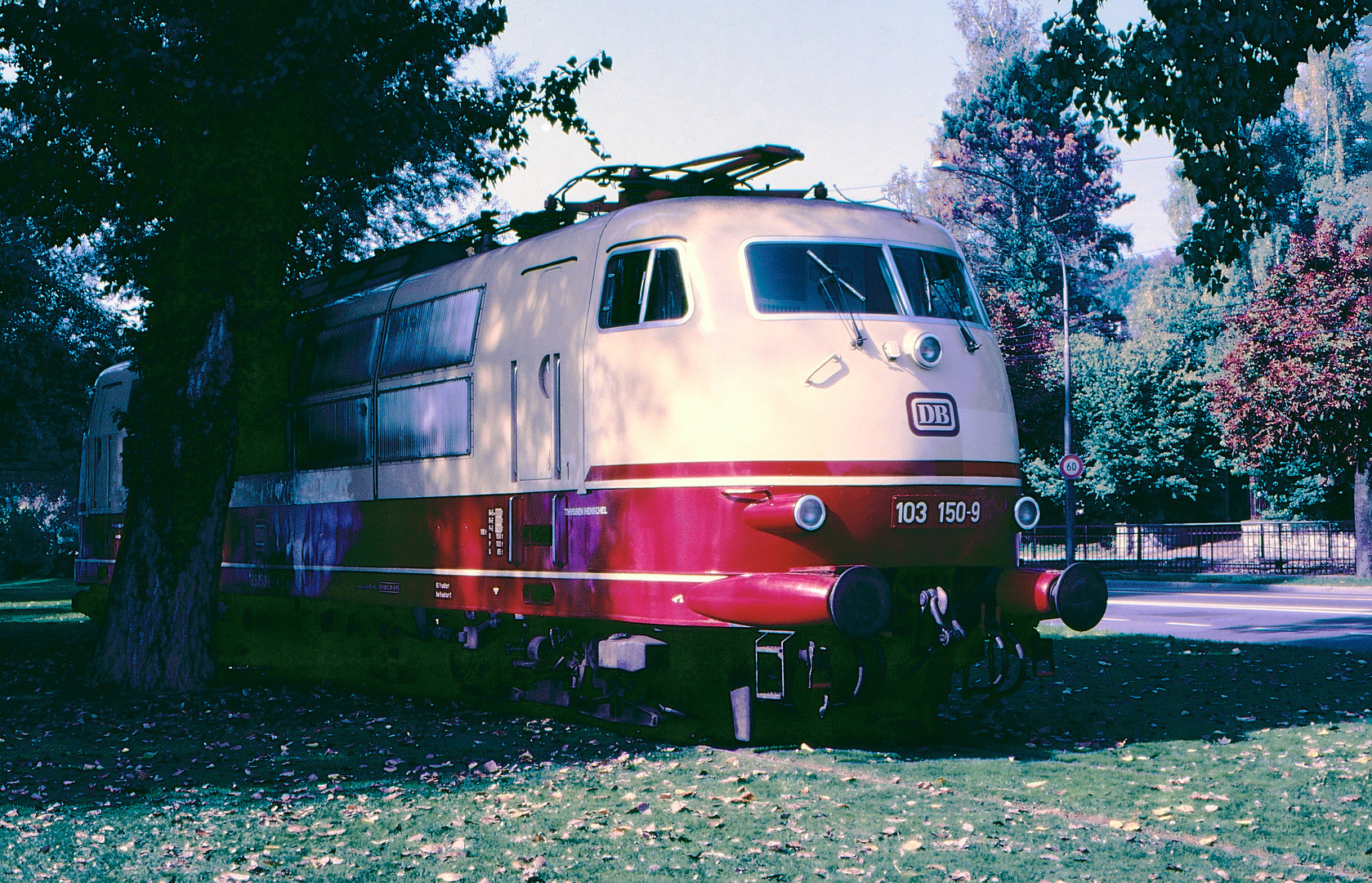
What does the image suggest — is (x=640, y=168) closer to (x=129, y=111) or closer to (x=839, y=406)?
(x=839, y=406)

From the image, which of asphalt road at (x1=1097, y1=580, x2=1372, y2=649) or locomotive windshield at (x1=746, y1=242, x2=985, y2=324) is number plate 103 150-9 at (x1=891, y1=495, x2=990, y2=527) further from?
asphalt road at (x1=1097, y1=580, x2=1372, y2=649)

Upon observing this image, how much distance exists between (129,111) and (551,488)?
6632 millimetres

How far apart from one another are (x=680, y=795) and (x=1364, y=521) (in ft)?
96.6

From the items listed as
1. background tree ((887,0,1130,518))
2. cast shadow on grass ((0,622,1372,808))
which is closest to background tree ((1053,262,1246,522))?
background tree ((887,0,1130,518))

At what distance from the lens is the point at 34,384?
2956cm

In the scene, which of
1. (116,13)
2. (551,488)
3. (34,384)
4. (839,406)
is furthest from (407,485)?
(34,384)

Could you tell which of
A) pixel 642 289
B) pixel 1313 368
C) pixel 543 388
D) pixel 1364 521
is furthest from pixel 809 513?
pixel 1364 521

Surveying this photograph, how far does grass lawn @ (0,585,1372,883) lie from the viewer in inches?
259

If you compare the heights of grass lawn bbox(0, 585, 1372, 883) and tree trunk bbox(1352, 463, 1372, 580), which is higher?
tree trunk bbox(1352, 463, 1372, 580)

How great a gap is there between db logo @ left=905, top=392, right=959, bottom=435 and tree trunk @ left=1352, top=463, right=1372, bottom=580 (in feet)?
87.2

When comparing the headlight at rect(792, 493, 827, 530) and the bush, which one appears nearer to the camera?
the headlight at rect(792, 493, 827, 530)

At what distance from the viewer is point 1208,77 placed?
465 inches

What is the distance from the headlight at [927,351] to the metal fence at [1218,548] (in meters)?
26.0

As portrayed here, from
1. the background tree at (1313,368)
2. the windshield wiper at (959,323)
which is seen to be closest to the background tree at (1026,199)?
the background tree at (1313,368)
